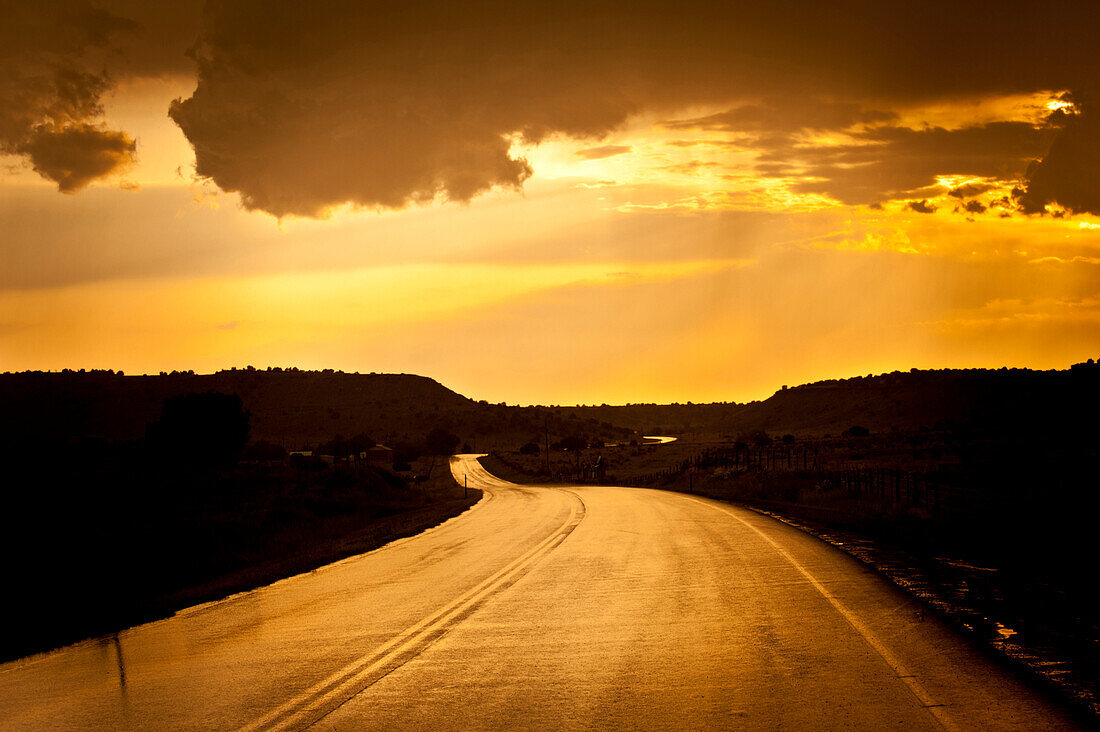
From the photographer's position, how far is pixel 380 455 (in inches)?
4464

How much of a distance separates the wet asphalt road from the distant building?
95.0 metres

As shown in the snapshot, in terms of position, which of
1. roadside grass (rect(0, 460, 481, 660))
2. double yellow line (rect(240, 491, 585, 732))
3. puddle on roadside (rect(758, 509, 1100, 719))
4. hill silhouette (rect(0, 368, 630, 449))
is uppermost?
hill silhouette (rect(0, 368, 630, 449))

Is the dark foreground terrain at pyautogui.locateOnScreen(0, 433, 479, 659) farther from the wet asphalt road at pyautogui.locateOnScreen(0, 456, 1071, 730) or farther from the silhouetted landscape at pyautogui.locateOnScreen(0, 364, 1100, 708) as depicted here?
the wet asphalt road at pyautogui.locateOnScreen(0, 456, 1071, 730)

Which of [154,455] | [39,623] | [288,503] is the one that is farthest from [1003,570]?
[154,455]

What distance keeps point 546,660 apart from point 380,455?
10658 centimetres

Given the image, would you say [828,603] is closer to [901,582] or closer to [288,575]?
[901,582]

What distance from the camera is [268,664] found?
929cm

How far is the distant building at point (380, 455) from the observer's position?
4346 inches

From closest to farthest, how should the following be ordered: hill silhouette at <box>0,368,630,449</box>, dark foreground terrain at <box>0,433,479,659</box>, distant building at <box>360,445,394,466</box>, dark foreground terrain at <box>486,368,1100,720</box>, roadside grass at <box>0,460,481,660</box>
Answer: dark foreground terrain at <box>486,368,1100,720</box>
roadside grass at <box>0,460,481,660</box>
dark foreground terrain at <box>0,433,479,659</box>
distant building at <box>360,445,394,466</box>
hill silhouette at <box>0,368,630,449</box>

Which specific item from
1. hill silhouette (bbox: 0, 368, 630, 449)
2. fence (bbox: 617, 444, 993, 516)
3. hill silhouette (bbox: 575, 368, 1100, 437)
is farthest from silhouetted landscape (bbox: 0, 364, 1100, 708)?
hill silhouette (bbox: 0, 368, 630, 449)

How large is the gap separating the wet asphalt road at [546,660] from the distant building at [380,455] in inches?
3741

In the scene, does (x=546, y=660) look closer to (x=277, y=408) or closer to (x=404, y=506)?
(x=404, y=506)

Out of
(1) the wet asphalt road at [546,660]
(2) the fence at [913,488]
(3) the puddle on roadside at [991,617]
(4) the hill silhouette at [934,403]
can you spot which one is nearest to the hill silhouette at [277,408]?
(4) the hill silhouette at [934,403]

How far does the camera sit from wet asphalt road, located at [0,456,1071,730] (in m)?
7.09
